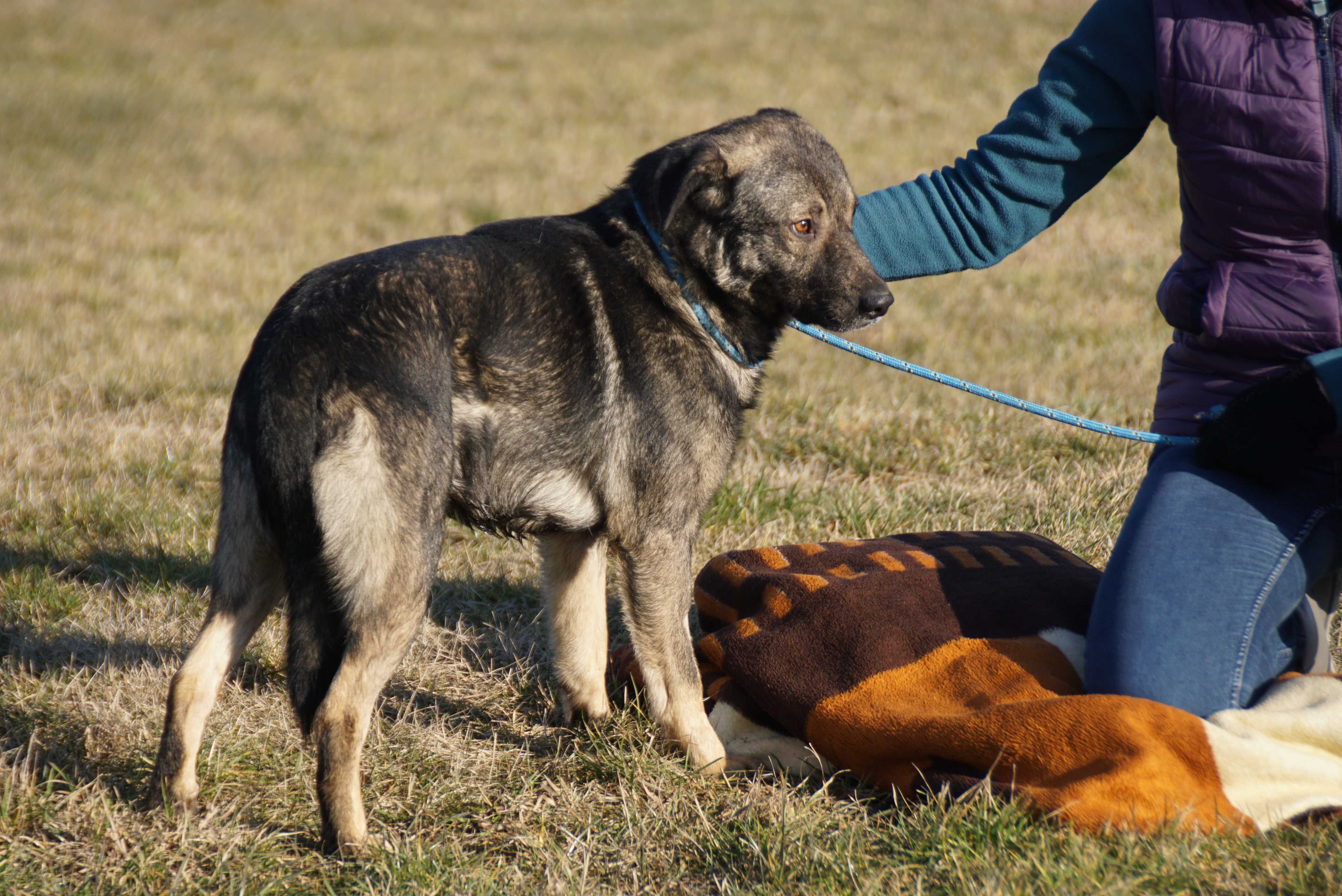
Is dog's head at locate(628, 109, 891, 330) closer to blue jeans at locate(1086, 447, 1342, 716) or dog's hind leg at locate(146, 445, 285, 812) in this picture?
blue jeans at locate(1086, 447, 1342, 716)

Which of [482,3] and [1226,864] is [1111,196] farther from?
[482,3]

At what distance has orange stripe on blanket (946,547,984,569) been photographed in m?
3.38

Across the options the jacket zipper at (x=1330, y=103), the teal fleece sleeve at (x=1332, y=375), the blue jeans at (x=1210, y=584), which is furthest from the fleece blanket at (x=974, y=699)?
the jacket zipper at (x=1330, y=103)

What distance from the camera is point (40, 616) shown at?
11.8 ft

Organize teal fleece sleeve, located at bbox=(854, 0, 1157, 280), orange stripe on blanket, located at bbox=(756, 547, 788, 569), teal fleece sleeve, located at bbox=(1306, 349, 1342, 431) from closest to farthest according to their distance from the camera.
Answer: teal fleece sleeve, located at bbox=(1306, 349, 1342, 431) → teal fleece sleeve, located at bbox=(854, 0, 1157, 280) → orange stripe on blanket, located at bbox=(756, 547, 788, 569)

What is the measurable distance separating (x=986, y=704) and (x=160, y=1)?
18687 mm

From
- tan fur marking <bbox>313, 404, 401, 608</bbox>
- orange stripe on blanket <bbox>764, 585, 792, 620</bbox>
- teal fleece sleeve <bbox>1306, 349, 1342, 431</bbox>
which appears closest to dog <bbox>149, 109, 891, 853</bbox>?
tan fur marking <bbox>313, 404, 401, 608</bbox>

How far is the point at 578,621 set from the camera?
3.16m

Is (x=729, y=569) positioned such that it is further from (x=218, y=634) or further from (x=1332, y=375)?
(x=1332, y=375)

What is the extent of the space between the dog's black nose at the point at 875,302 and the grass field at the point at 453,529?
122 cm

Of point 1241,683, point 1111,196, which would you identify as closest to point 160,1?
point 1111,196

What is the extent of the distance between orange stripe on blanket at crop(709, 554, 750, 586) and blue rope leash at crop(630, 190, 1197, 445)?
0.67m

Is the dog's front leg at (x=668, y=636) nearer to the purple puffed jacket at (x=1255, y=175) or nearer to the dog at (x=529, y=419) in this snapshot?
the dog at (x=529, y=419)

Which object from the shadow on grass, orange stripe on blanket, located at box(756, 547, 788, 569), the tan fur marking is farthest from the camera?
the shadow on grass
